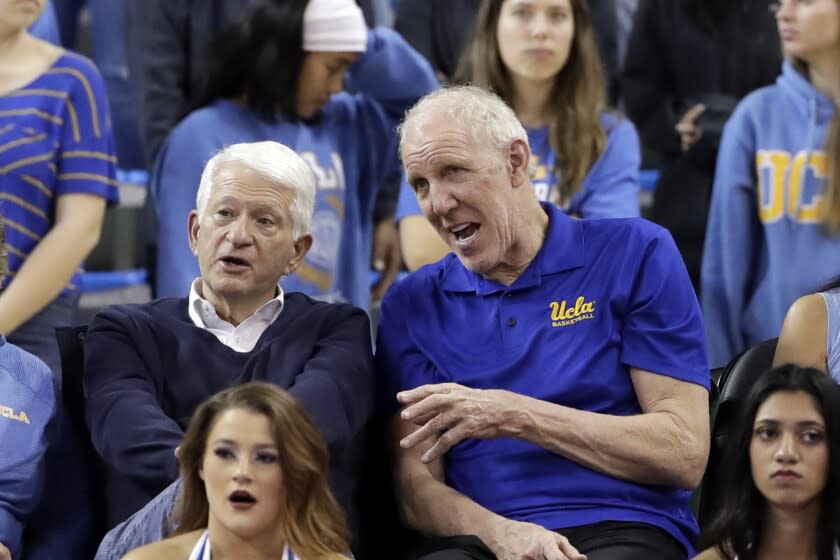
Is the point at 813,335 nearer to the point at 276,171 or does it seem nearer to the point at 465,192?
the point at 465,192

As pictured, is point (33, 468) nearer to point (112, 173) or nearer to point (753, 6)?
point (112, 173)

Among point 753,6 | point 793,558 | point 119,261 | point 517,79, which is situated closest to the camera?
point 793,558

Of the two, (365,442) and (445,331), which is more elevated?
(445,331)

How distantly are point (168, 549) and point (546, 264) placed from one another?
3.05 ft

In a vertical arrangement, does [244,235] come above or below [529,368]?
above

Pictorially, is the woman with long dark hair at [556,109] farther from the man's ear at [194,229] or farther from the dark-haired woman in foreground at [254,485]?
the dark-haired woman in foreground at [254,485]

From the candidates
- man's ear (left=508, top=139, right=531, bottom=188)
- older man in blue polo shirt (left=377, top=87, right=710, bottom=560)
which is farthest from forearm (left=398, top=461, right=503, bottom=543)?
man's ear (left=508, top=139, right=531, bottom=188)

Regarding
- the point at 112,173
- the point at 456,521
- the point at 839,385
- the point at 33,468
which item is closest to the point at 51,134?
the point at 112,173

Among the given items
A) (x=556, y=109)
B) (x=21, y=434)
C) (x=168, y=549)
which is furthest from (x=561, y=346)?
(x=556, y=109)

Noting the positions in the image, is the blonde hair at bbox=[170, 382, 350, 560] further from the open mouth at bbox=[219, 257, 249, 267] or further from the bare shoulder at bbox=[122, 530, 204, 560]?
the open mouth at bbox=[219, 257, 249, 267]

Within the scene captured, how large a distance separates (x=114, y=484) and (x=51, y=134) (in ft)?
3.56

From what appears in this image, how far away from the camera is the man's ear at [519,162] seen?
3.06 meters

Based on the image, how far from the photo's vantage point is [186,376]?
2.94 meters

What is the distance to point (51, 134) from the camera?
145 inches
